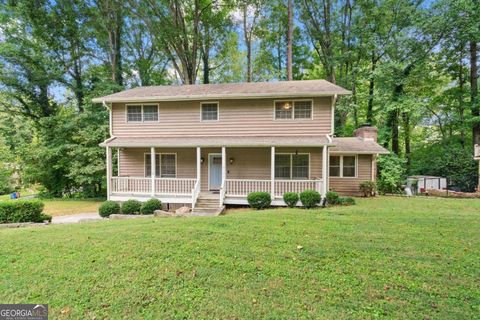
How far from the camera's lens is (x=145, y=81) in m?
19.6

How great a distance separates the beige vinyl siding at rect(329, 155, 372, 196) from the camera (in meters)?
12.4

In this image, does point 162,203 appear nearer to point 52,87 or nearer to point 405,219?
point 405,219

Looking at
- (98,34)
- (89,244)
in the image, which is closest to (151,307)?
(89,244)

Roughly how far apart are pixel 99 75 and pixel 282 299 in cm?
2117

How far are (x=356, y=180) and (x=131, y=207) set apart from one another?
1130 cm

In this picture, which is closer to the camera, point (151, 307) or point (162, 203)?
point (151, 307)

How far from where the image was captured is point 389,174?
44.7ft

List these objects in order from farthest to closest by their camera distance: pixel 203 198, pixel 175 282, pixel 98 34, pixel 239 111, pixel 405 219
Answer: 1. pixel 98 34
2. pixel 239 111
3. pixel 203 198
4. pixel 405 219
5. pixel 175 282

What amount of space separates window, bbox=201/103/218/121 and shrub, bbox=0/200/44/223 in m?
7.25

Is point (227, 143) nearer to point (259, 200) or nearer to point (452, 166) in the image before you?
point (259, 200)

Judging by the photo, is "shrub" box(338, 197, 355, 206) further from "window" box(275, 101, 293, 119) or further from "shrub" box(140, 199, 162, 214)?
"shrub" box(140, 199, 162, 214)

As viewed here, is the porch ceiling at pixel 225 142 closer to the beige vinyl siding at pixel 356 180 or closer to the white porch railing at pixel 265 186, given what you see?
the white porch railing at pixel 265 186

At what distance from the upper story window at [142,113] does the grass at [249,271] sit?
23.2ft

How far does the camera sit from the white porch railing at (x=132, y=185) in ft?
34.3
